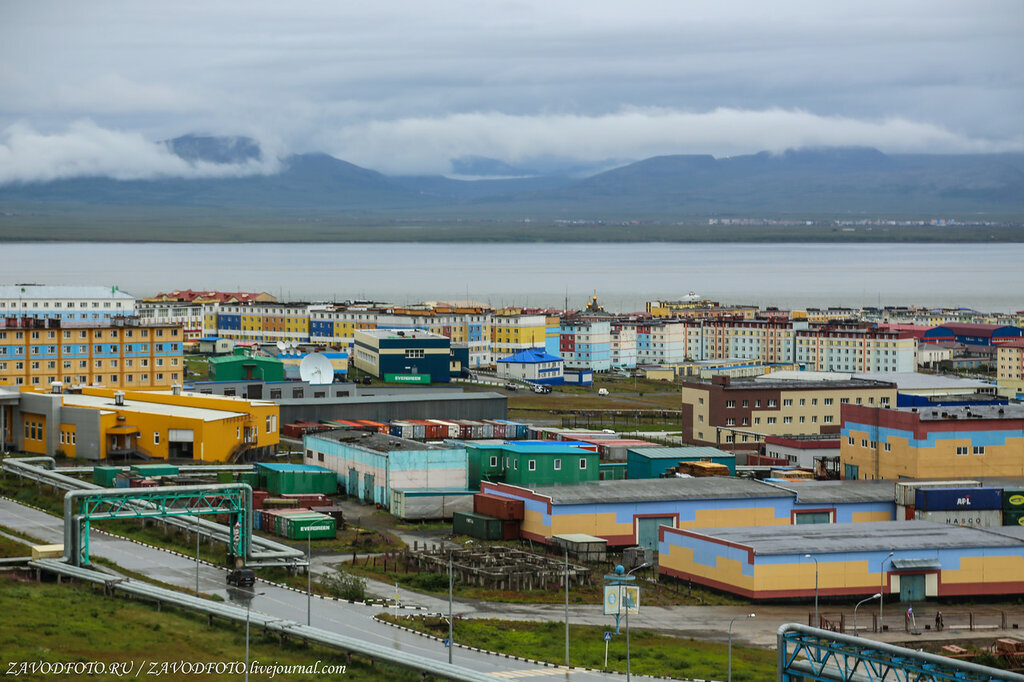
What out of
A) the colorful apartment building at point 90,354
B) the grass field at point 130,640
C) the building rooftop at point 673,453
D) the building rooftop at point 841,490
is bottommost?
the grass field at point 130,640

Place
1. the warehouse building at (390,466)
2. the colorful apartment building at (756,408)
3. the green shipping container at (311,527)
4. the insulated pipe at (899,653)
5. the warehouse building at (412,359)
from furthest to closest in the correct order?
the warehouse building at (412,359) → the colorful apartment building at (756,408) → the warehouse building at (390,466) → the green shipping container at (311,527) → the insulated pipe at (899,653)

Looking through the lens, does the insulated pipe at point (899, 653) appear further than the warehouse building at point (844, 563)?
No

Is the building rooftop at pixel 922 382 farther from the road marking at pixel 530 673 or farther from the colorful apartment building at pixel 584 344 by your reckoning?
the road marking at pixel 530 673

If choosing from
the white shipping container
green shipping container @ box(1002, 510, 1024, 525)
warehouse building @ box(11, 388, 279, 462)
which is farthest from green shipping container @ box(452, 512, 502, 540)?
green shipping container @ box(1002, 510, 1024, 525)

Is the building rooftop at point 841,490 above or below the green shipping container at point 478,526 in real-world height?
above

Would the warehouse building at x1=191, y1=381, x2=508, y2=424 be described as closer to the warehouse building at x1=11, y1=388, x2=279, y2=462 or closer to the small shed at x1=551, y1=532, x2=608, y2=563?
the warehouse building at x1=11, y1=388, x2=279, y2=462

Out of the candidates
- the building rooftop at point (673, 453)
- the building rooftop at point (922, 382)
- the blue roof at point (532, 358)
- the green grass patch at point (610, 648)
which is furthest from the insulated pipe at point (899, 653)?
the blue roof at point (532, 358)

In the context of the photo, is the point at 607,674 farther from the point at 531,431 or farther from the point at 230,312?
the point at 230,312

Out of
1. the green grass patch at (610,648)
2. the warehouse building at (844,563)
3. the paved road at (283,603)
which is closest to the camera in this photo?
the paved road at (283,603)
